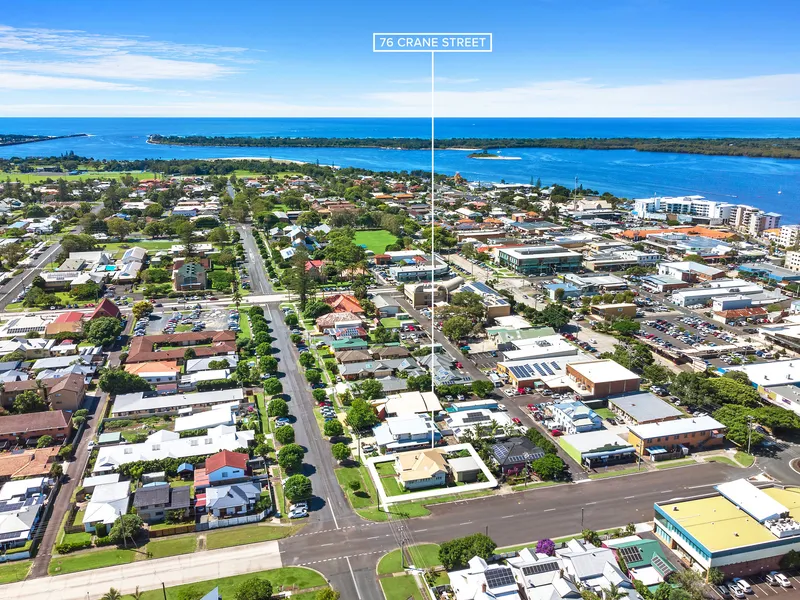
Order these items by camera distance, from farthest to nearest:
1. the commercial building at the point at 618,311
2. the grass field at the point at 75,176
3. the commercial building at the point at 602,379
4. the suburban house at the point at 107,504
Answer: the grass field at the point at 75,176
the commercial building at the point at 618,311
the commercial building at the point at 602,379
the suburban house at the point at 107,504

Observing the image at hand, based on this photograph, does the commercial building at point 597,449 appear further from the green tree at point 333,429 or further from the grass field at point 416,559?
the green tree at point 333,429

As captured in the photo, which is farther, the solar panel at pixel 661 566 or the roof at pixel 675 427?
the roof at pixel 675 427

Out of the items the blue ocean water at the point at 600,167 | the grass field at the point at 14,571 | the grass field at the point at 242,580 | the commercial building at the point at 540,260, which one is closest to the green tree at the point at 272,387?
the grass field at the point at 242,580

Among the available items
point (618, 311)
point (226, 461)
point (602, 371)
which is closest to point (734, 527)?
point (602, 371)

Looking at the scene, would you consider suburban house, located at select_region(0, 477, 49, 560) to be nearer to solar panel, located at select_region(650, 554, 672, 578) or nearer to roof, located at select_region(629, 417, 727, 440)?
solar panel, located at select_region(650, 554, 672, 578)

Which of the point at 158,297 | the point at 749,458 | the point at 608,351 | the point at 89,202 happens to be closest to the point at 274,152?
the point at 89,202

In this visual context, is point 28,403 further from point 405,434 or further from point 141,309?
point 405,434
